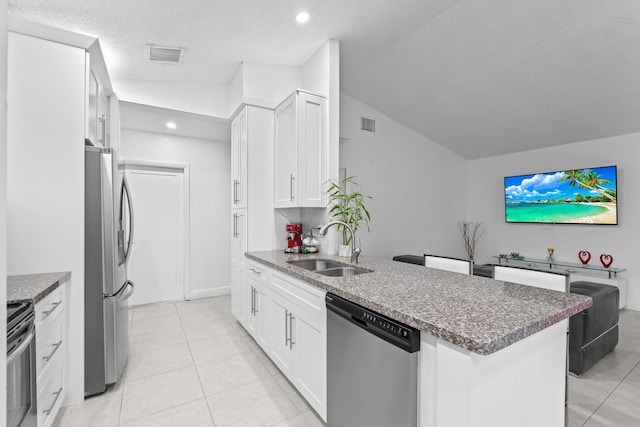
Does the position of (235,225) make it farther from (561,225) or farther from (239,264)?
(561,225)

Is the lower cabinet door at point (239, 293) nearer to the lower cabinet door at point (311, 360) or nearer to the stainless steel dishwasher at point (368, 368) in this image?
the lower cabinet door at point (311, 360)

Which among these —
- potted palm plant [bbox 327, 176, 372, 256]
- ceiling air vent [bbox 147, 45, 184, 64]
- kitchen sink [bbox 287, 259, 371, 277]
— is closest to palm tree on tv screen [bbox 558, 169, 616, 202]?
potted palm plant [bbox 327, 176, 372, 256]

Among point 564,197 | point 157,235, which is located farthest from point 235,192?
point 564,197

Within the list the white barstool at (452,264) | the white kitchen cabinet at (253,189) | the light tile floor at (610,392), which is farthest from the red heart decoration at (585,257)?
the white kitchen cabinet at (253,189)

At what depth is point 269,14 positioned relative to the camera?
2.50 metres

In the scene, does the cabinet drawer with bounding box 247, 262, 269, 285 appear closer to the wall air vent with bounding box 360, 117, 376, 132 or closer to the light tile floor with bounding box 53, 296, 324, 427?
the light tile floor with bounding box 53, 296, 324, 427

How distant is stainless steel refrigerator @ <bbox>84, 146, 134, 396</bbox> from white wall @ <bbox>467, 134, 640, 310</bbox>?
5.95 metres

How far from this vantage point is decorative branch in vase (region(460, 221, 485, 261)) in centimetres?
588

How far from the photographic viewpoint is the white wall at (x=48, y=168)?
1885mm

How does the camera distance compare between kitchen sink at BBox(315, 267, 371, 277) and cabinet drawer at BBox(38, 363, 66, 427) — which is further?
kitchen sink at BBox(315, 267, 371, 277)

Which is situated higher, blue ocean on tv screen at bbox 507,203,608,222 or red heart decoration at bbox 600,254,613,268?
blue ocean on tv screen at bbox 507,203,608,222

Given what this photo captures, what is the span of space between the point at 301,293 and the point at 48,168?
74.3 inches

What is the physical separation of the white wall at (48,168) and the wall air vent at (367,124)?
3.60m

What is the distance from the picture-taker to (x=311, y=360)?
1.84m
